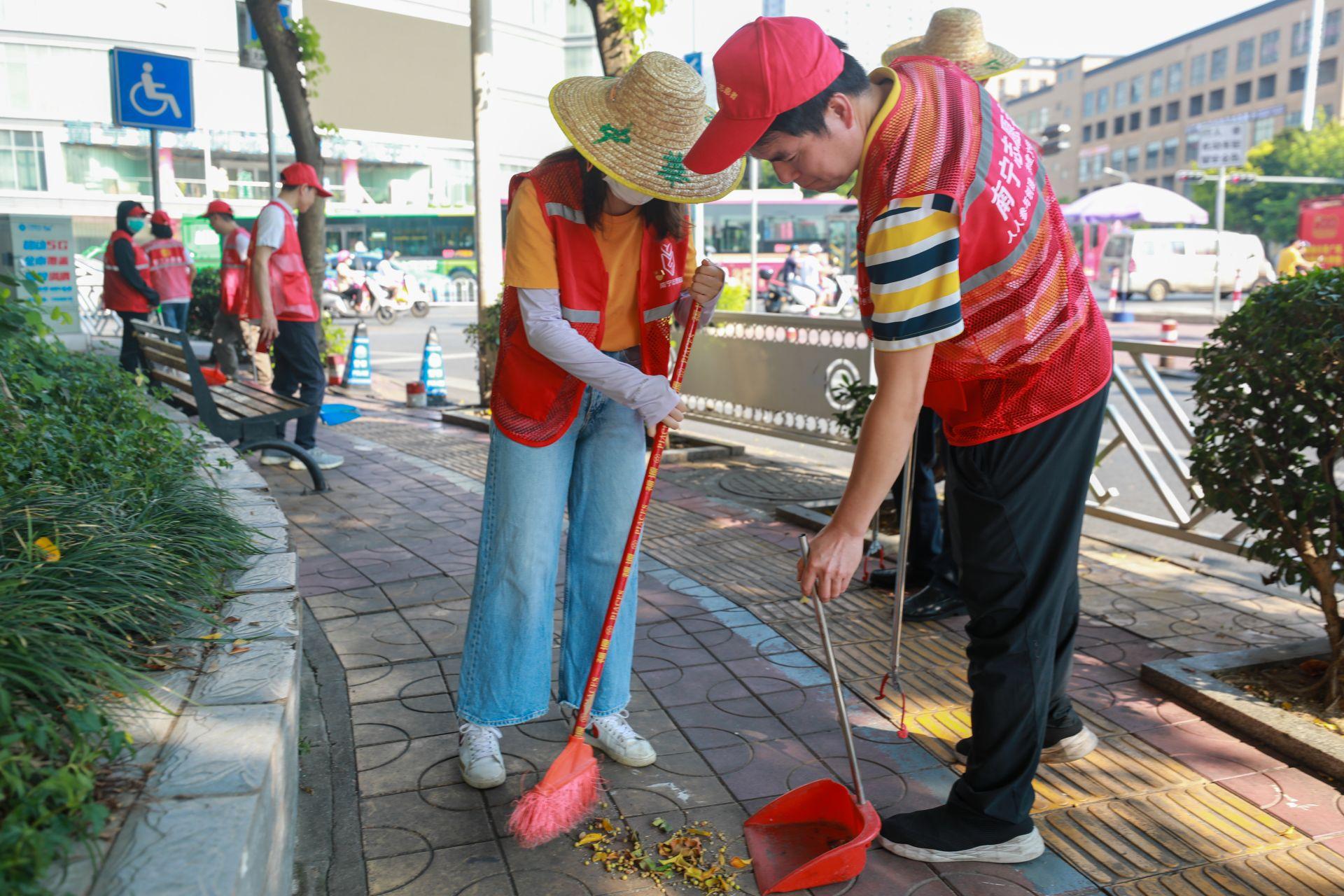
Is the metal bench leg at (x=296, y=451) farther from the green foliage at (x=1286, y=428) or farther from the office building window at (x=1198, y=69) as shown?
the office building window at (x=1198, y=69)

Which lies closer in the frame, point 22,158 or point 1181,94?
point 22,158

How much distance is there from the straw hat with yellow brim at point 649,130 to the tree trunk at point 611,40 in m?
5.66

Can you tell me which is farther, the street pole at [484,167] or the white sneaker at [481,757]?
the street pole at [484,167]

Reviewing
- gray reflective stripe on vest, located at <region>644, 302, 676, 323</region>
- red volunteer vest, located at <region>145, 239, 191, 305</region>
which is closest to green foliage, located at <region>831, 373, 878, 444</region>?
gray reflective stripe on vest, located at <region>644, 302, 676, 323</region>

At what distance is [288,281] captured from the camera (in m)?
6.71

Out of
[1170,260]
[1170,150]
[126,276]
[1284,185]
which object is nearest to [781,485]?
[126,276]

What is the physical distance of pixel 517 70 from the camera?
52938 mm

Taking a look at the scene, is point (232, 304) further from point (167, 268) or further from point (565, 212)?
point (565, 212)

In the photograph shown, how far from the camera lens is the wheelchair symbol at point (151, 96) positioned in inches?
358

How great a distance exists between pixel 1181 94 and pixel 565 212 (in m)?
90.1

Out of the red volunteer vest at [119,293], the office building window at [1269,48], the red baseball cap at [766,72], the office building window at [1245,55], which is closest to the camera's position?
the red baseball cap at [766,72]

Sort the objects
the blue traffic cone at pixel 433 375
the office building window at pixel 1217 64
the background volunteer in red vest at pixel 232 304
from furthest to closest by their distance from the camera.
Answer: the office building window at pixel 1217 64, the blue traffic cone at pixel 433 375, the background volunteer in red vest at pixel 232 304

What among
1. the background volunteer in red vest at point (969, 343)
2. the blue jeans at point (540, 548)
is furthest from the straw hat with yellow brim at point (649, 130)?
the blue jeans at point (540, 548)

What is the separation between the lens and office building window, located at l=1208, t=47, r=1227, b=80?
74.1 m
